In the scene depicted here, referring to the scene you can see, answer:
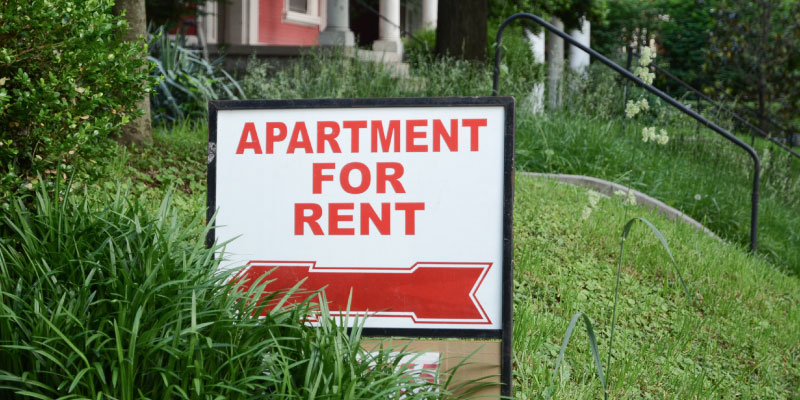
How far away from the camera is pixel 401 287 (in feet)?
8.68

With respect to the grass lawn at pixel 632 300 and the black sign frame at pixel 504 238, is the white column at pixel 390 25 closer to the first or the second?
the grass lawn at pixel 632 300

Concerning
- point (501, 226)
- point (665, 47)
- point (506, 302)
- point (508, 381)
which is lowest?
point (508, 381)

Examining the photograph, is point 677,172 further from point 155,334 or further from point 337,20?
point 155,334

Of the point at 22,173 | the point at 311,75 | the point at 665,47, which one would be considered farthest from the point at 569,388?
the point at 665,47

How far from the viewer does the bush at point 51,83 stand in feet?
10.4

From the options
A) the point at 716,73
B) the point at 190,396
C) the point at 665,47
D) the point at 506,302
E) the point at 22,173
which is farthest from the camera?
the point at 665,47

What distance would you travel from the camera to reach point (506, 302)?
8.41 ft

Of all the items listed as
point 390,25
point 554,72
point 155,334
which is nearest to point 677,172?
point 554,72

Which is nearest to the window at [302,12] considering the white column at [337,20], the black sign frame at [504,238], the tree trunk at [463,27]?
the white column at [337,20]

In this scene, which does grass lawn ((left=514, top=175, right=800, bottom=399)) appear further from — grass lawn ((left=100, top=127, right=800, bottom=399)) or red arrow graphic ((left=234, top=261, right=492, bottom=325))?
red arrow graphic ((left=234, top=261, right=492, bottom=325))

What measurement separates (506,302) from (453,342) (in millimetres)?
226

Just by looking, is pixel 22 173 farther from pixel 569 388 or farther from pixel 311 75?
pixel 311 75

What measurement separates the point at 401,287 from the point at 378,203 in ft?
0.98

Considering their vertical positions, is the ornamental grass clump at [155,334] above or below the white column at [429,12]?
below
